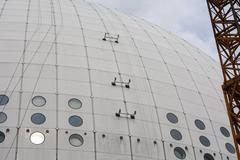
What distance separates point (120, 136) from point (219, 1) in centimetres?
959

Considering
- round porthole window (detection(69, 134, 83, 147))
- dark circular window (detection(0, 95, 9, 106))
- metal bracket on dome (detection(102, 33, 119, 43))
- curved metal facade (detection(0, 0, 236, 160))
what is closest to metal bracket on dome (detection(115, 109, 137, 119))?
curved metal facade (detection(0, 0, 236, 160))

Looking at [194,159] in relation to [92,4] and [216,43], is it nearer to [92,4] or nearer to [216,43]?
[216,43]

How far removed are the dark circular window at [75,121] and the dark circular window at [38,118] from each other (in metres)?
1.24

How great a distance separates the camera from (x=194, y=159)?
91.9 ft

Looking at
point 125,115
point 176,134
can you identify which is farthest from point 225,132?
point 125,115

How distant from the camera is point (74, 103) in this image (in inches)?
1096

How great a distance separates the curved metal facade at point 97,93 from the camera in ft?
86.0

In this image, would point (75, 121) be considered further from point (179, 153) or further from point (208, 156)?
point (208, 156)

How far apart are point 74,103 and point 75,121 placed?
1252 mm

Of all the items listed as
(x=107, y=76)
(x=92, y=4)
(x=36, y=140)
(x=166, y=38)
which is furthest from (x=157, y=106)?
(x=92, y=4)

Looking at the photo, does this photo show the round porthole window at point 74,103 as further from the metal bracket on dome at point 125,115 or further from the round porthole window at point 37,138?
the round porthole window at point 37,138

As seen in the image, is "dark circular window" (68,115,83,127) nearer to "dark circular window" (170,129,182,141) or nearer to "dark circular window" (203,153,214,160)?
"dark circular window" (170,129,182,141)

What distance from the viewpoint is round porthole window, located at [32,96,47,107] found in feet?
89.2

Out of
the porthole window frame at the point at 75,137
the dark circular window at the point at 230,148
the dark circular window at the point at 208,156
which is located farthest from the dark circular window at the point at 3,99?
the dark circular window at the point at 230,148
